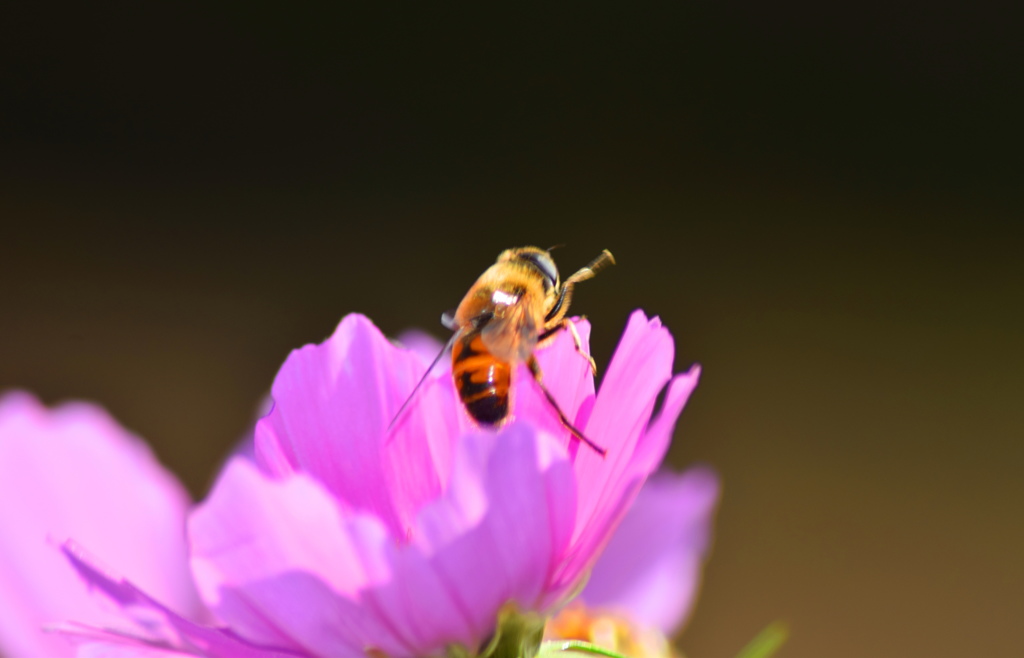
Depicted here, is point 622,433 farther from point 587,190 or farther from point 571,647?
point 587,190

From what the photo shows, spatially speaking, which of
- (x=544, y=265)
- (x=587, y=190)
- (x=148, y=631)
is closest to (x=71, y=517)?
(x=148, y=631)

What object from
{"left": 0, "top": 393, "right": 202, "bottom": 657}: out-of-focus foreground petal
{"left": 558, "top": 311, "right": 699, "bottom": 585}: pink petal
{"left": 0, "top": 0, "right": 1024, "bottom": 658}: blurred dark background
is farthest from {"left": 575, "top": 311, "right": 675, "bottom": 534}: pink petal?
{"left": 0, "top": 0, "right": 1024, "bottom": 658}: blurred dark background

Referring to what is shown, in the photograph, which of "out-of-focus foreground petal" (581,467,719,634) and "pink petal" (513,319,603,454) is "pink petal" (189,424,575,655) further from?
"out-of-focus foreground petal" (581,467,719,634)

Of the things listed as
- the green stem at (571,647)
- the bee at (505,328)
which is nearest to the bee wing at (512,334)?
the bee at (505,328)

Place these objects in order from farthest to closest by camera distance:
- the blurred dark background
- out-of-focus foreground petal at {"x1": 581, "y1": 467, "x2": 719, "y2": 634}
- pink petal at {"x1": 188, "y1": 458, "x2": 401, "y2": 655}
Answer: the blurred dark background
out-of-focus foreground petal at {"x1": 581, "y1": 467, "x2": 719, "y2": 634}
pink petal at {"x1": 188, "y1": 458, "x2": 401, "y2": 655}

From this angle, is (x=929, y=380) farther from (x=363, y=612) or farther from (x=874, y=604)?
(x=363, y=612)

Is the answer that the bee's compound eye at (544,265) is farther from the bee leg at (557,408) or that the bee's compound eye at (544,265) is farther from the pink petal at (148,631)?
the pink petal at (148,631)
